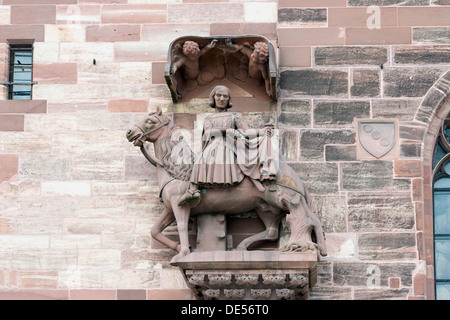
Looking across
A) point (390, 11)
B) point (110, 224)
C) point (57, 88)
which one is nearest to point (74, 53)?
point (57, 88)

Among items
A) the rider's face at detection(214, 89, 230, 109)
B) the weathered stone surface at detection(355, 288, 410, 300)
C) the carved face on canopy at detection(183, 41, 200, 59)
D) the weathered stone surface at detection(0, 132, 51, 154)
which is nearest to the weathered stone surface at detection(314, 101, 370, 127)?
the rider's face at detection(214, 89, 230, 109)

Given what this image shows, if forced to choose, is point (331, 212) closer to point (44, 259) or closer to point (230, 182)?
point (230, 182)

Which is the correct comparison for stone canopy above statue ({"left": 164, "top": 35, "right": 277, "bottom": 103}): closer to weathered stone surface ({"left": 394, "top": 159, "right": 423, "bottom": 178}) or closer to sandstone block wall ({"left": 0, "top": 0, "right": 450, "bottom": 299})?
sandstone block wall ({"left": 0, "top": 0, "right": 450, "bottom": 299})

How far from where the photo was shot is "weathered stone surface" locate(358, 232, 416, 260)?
13562 millimetres

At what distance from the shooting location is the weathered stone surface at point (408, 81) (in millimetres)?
14164

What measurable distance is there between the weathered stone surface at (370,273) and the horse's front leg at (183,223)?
4.91ft

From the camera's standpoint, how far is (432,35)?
14.4 metres

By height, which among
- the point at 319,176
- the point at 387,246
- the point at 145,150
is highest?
the point at 145,150

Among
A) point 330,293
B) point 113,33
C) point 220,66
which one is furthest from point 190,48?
point 330,293

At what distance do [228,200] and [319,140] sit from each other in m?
1.23

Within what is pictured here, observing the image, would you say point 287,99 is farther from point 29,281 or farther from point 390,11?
point 29,281

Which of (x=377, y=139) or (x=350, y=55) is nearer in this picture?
(x=377, y=139)

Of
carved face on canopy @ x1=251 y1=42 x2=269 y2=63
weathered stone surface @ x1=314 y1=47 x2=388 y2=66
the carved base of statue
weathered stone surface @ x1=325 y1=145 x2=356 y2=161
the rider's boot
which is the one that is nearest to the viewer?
the carved base of statue

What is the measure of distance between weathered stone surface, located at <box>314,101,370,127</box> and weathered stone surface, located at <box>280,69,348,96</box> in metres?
0.12
